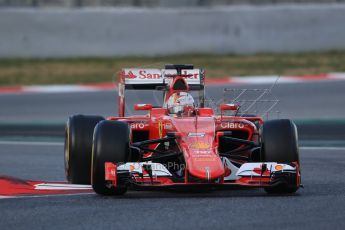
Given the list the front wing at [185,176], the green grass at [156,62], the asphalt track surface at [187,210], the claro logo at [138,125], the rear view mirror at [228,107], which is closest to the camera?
the asphalt track surface at [187,210]

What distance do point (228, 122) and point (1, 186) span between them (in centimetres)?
215

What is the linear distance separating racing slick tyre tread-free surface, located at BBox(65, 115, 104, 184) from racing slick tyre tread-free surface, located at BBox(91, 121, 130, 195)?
850 mm

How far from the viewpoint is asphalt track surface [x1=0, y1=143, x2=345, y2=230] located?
8.22m

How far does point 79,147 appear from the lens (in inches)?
422

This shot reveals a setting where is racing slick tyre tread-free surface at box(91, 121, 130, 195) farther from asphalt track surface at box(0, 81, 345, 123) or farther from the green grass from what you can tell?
the green grass

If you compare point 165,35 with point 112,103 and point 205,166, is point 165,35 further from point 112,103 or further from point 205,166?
point 205,166

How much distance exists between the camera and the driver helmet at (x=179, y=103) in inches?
432

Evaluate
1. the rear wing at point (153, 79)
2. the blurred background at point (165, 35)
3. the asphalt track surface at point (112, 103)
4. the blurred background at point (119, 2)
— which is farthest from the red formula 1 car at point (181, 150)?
the blurred background at point (119, 2)

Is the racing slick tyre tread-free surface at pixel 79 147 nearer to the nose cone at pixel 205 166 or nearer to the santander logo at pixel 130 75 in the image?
the santander logo at pixel 130 75

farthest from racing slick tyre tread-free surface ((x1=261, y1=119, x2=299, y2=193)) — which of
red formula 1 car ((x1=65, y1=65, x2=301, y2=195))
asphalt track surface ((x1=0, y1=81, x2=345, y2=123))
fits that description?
asphalt track surface ((x1=0, y1=81, x2=345, y2=123))

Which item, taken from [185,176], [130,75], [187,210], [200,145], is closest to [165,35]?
[130,75]

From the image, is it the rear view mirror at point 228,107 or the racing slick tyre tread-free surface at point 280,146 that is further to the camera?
the rear view mirror at point 228,107

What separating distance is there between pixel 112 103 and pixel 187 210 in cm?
951

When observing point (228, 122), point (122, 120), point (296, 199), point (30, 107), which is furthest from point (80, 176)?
point (30, 107)
